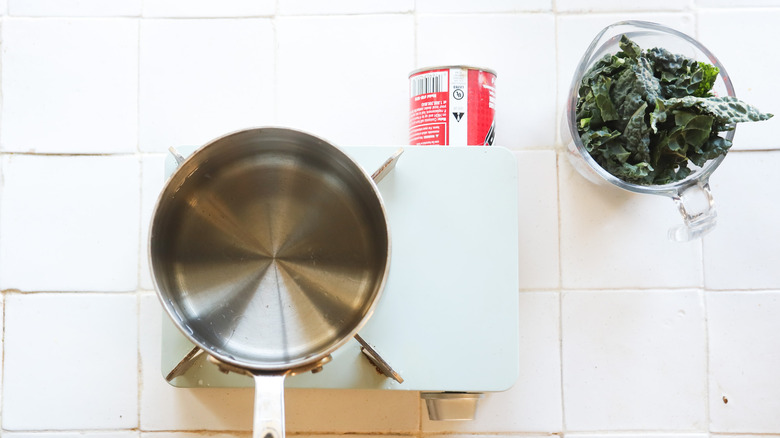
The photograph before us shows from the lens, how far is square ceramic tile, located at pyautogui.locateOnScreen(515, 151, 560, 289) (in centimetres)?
68

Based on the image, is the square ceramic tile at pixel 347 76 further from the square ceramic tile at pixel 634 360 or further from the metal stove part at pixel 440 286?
the square ceramic tile at pixel 634 360

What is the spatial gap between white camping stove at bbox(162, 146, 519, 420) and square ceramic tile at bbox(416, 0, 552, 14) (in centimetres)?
20

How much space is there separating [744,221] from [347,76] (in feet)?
1.63

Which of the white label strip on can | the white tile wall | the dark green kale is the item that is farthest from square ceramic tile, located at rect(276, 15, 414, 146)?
the dark green kale

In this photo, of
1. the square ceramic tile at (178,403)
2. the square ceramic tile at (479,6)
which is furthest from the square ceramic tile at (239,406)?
the square ceramic tile at (479,6)

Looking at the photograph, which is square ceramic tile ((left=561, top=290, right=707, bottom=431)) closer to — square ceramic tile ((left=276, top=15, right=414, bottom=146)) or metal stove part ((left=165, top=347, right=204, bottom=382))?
square ceramic tile ((left=276, top=15, right=414, bottom=146))

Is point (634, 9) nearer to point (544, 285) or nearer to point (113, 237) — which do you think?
point (544, 285)

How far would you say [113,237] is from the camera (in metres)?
0.68

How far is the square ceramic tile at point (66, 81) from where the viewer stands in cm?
69

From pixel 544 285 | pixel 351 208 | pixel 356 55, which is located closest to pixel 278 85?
pixel 356 55

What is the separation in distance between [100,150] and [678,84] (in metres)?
0.64

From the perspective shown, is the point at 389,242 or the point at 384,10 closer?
the point at 389,242

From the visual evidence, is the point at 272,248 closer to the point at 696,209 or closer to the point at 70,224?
the point at 70,224

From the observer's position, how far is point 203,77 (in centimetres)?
69
